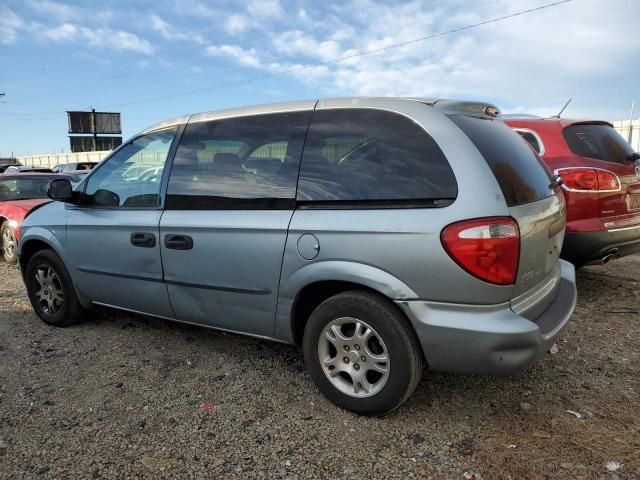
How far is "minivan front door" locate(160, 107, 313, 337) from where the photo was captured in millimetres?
2891

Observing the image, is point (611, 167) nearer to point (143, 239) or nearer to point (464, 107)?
point (464, 107)

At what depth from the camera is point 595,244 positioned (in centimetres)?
Answer: 413

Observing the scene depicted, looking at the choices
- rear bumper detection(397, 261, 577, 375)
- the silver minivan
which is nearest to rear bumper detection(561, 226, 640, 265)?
the silver minivan

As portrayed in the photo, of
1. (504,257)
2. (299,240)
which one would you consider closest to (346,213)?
(299,240)

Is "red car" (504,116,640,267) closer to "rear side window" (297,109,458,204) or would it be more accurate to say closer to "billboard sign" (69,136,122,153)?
"rear side window" (297,109,458,204)

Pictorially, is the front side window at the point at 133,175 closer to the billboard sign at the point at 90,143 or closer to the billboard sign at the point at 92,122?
the billboard sign at the point at 90,143

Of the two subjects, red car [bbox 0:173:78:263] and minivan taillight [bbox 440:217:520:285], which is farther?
red car [bbox 0:173:78:263]

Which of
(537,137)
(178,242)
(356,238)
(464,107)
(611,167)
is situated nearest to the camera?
(356,238)

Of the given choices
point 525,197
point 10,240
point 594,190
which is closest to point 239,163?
point 525,197

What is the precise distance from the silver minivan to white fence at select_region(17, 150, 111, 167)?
131 feet

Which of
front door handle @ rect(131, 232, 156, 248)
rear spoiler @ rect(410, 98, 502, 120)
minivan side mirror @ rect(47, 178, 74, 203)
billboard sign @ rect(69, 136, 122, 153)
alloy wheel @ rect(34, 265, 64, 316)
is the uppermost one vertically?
billboard sign @ rect(69, 136, 122, 153)

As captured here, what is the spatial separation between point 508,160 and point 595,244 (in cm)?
200

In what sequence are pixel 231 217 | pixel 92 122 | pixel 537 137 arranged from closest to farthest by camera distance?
pixel 231 217, pixel 537 137, pixel 92 122

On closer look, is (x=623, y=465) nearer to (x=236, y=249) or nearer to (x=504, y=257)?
(x=504, y=257)
